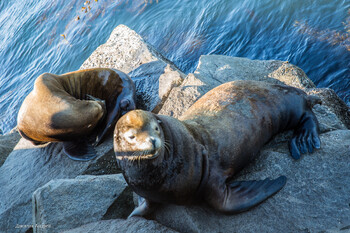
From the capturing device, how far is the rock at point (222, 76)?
5.04 meters

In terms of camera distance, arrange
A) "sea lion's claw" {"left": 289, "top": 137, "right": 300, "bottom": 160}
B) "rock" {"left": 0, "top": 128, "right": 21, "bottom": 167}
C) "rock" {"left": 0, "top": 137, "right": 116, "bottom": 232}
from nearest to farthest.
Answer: "sea lion's claw" {"left": 289, "top": 137, "right": 300, "bottom": 160} < "rock" {"left": 0, "top": 137, "right": 116, "bottom": 232} < "rock" {"left": 0, "top": 128, "right": 21, "bottom": 167}

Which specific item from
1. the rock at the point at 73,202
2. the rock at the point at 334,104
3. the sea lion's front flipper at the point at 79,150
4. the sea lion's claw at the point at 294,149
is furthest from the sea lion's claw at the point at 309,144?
the sea lion's front flipper at the point at 79,150

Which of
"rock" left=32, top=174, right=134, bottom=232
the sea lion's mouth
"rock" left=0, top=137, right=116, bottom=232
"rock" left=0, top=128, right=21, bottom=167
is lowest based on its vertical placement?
"rock" left=0, top=128, right=21, bottom=167

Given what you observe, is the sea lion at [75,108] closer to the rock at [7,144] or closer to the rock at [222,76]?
Result: the rock at [222,76]

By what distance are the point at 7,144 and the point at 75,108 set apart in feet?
9.68

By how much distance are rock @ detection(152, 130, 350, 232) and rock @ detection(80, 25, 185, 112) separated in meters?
2.79

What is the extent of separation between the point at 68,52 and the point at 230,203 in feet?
36.7

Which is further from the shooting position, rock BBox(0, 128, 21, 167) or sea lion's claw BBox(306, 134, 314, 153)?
rock BBox(0, 128, 21, 167)

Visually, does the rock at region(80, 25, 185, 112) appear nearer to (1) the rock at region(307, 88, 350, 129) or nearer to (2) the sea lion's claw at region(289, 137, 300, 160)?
(1) the rock at region(307, 88, 350, 129)

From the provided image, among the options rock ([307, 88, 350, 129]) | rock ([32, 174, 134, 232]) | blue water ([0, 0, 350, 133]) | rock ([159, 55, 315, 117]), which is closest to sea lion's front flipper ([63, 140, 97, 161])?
rock ([32, 174, 134, 232])

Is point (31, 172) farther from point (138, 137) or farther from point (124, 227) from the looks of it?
point (138, 137)

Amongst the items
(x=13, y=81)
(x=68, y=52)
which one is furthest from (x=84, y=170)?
(x=13, y=81)

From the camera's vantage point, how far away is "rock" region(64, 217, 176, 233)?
3.11 metres

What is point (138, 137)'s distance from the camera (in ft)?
8.89
